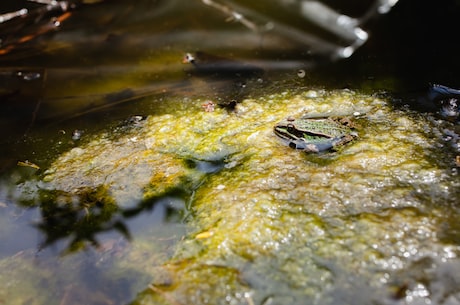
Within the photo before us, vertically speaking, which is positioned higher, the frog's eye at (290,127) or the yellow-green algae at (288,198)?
the frog's eye at (290,127)

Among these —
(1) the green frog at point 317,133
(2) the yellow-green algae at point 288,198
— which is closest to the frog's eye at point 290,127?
(1) the green frog at point 317,133

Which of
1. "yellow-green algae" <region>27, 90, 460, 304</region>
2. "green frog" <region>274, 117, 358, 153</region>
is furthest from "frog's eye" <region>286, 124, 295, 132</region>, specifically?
"yellow-green algae" <region>27, 90, 460, 304</region>

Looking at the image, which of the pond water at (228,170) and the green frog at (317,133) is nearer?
the pond water at (228,170)

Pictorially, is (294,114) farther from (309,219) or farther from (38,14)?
(38,14)

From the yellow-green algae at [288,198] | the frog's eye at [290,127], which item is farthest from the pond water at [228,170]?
the frog's eye at [290,127]

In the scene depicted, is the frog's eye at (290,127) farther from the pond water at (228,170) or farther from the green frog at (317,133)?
the pond water at (228,170)

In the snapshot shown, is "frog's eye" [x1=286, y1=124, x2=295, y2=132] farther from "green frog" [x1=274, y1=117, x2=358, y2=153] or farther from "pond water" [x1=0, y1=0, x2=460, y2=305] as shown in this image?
"pond water" [x1=0, y1=0, x2=460, y2=305]

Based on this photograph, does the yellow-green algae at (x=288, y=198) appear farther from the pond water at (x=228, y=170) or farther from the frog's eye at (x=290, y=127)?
the frog's eye at (x=290, y=127)
